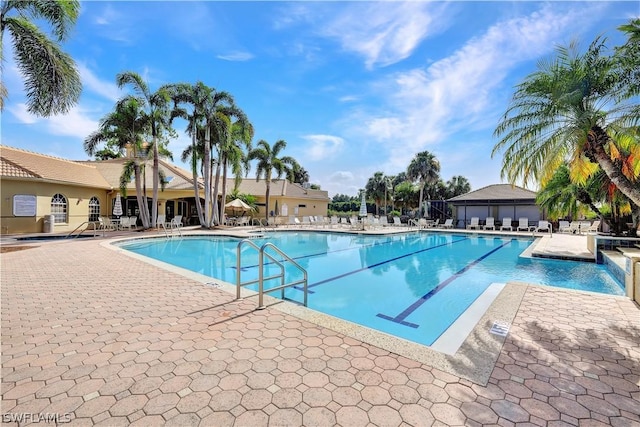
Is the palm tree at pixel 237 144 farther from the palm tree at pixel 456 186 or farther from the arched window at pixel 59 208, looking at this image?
the palm tree at pixel 456 186

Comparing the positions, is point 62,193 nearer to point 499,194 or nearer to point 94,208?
point 94,208

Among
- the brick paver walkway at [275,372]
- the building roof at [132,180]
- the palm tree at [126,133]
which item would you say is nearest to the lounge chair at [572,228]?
the brick paver walkway at [275,372]

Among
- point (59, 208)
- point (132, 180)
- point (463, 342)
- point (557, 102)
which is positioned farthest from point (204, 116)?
point (463, 342)

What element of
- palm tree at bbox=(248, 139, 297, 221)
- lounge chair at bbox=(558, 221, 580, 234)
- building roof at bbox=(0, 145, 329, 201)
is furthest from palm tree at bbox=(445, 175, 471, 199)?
palm tree at bbox=(248, 139, 297, 221)

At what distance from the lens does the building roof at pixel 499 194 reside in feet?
81.9

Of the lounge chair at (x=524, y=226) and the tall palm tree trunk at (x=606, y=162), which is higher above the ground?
the tall palm tree trunk at (x=606, y=162)

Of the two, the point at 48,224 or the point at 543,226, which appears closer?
the point at 48,224

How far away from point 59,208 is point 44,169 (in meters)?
2.46

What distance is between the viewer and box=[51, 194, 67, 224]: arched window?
57.2 feet

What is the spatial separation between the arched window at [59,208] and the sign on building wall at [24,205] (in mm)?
1107

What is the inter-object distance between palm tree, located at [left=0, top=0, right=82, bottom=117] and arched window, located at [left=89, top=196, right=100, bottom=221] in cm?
1474

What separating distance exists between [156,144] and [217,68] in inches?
305

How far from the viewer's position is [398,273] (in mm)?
9633

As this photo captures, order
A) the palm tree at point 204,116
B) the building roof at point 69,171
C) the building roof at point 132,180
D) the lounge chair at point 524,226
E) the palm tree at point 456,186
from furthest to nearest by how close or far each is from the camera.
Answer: the palm tree at point 456,186 → the building roof at point 132,180 → the lounge chair at point 524,226 → the palm tree at point 204,116 → the building roof at point 69,171
